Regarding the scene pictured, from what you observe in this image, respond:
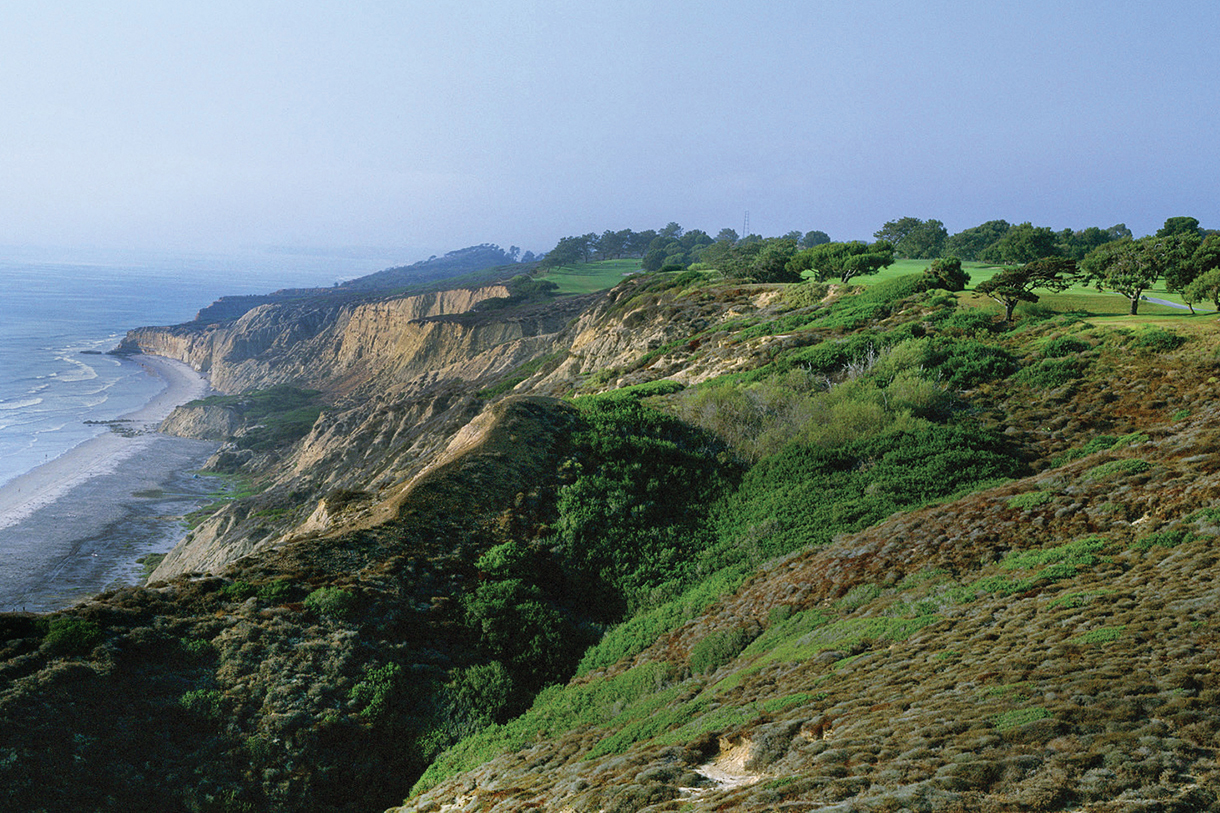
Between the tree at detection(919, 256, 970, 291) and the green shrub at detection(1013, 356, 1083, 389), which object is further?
the tree at detection(919, 256, 970, 291)

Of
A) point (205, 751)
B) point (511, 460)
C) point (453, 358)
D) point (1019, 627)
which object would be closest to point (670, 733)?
point (1019, 627)

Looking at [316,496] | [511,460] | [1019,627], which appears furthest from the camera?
[316,496]

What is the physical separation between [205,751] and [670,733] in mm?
8177

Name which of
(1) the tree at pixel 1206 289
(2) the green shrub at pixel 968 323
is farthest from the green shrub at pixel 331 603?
(1) the tree at pixel 1206 289

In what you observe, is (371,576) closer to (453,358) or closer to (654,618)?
(654,618)

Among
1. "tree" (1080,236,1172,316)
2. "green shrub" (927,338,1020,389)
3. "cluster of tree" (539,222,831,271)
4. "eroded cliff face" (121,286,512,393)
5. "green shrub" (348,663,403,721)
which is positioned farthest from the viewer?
"cluster of tree" (539,222,831,271)

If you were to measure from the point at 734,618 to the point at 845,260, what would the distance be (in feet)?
129

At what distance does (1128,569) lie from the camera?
9562 millimetres

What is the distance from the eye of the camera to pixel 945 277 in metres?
33.2

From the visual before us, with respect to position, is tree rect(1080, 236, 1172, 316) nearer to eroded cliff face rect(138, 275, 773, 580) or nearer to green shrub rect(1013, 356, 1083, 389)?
green shrub rect(1013, 356, 1083, 389)

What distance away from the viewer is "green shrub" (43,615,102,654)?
11430 millimetres

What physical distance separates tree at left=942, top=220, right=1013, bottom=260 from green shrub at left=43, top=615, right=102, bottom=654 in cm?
7900

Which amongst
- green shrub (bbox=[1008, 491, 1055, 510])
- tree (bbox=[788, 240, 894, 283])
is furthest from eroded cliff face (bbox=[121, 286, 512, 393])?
green shrub (bbox=[1008, 491, 1055, 510])

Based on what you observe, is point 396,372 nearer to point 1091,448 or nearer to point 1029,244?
point 1029,244
